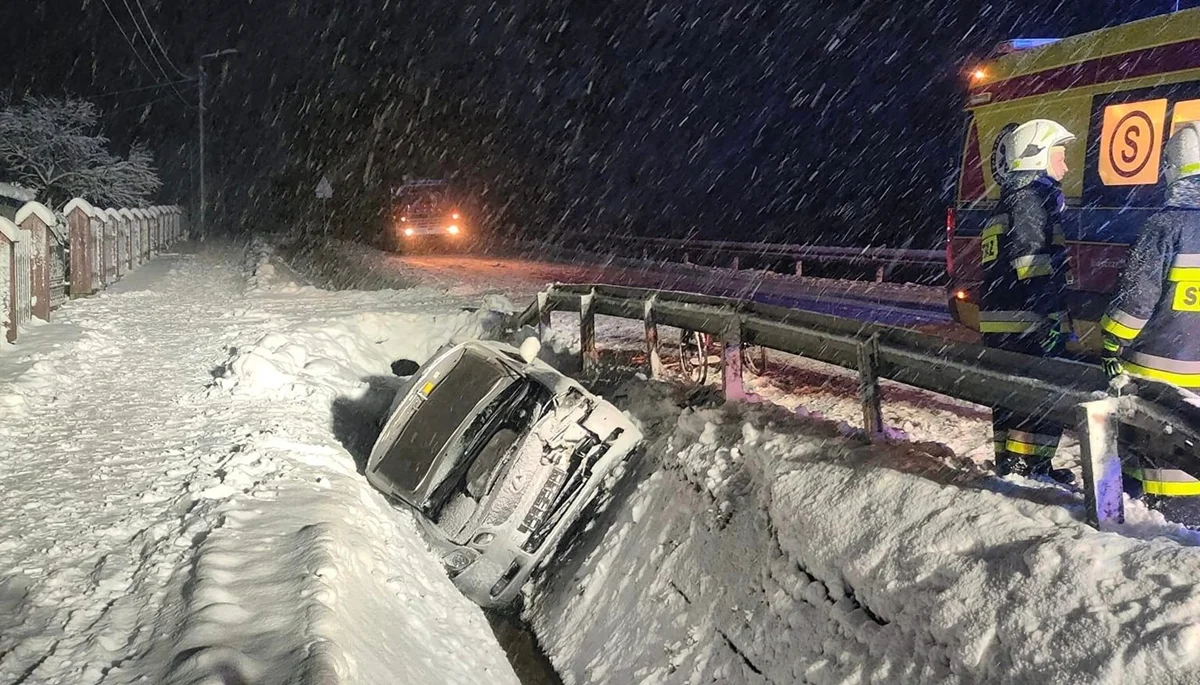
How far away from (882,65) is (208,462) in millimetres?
38600

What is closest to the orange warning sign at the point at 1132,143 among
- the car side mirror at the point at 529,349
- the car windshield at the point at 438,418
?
the car side mirror at the point at 529,349

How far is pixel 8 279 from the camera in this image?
9758mm

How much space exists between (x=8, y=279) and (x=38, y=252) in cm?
152

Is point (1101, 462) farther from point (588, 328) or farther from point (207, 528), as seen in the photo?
point (588, 328)

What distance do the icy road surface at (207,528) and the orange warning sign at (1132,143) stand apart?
20.1 feet

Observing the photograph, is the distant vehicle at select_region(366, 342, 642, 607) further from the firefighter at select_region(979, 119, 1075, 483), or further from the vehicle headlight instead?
the firefighter at select_region(979, 119, 1075, 483)

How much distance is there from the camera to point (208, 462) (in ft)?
21.4

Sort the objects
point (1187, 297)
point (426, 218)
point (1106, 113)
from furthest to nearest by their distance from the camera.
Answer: point (426, 218) < point (1106, 113) < point (1187, 297)

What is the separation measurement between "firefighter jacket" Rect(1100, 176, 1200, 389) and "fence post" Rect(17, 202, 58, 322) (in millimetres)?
11113

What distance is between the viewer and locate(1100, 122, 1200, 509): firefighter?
4527 millimetres

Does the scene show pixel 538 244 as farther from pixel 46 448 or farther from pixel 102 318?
pixel 46 448

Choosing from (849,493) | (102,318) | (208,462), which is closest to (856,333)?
(849,493)

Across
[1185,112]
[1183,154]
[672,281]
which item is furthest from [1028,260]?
[672,281]

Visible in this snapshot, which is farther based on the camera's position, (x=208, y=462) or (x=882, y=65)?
(x=882, y=65)
